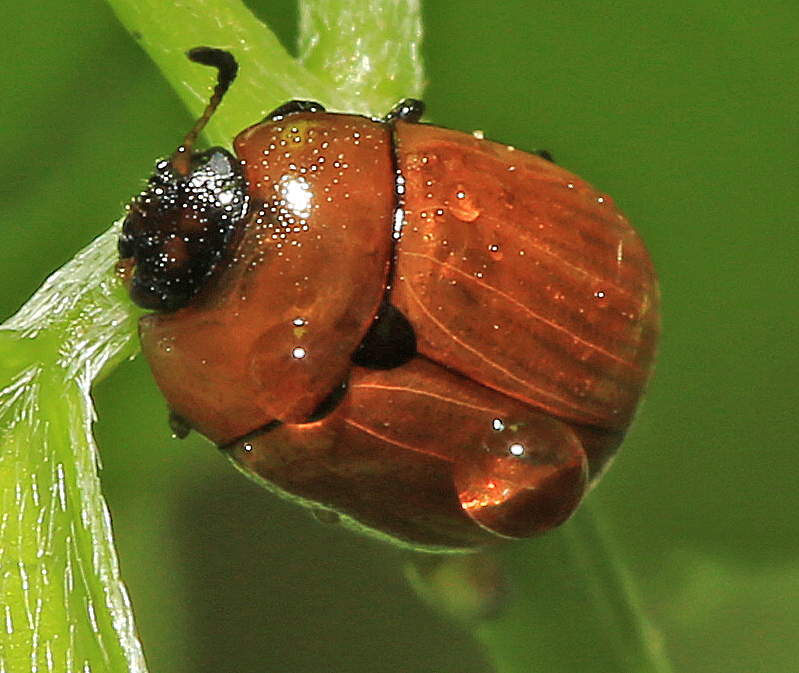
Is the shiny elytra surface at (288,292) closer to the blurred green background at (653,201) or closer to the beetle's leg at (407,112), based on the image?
the beetle's leg at (407,112)

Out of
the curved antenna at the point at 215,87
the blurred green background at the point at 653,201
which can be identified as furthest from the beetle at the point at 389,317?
the blurred green background at the point at 653,201

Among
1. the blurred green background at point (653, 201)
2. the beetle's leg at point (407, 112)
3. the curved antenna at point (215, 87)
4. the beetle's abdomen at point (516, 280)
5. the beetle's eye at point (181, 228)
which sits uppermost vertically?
the curved antenna at point (215, 87)

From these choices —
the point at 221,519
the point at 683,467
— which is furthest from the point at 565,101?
the point at 221,519

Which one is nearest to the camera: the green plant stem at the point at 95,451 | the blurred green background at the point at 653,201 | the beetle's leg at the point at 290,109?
the green plant stem at the point at 95,451

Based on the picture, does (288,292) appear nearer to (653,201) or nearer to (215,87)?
(215,87)

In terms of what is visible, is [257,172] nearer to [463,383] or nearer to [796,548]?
[463,383]

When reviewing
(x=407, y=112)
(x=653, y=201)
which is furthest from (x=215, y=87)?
(x=653, y=201)
